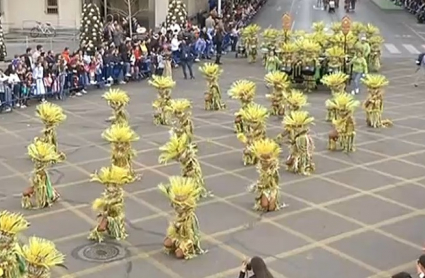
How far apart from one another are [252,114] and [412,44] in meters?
26.3

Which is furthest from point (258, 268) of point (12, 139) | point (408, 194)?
point (12, 139)

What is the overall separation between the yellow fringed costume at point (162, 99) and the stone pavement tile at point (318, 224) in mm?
7693

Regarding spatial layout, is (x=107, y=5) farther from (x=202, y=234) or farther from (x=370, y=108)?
(x=202, y=234)

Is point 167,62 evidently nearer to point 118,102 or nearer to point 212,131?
point 212,131

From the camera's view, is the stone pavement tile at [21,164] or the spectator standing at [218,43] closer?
the stone pavement tile at [21,164]

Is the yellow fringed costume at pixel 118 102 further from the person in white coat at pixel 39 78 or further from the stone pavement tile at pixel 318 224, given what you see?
the stone pavement tile at pixel 318 224

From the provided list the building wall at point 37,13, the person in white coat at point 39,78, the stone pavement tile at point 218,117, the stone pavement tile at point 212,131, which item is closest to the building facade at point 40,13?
the building wall at point 37,13

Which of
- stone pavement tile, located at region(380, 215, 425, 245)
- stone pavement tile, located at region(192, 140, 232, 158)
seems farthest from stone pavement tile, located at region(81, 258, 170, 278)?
stone pavement tile, located at region(192, 140, 232, 158)

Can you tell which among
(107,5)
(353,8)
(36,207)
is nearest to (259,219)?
(36,207)

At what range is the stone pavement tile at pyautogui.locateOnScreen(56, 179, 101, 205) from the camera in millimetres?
14875

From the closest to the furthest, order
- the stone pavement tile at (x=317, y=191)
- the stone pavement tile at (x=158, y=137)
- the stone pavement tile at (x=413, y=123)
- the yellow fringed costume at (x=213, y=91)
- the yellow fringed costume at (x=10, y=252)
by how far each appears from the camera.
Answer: the yellow fringed costume at (x=10, y=252)
the stone pavement tile at (x=317, y=191)
the stone pavement tile at (x=158, y=137)
the stone pavement tile at (x=413, y=123)
the yellow fringed costume at (x=213, y=91)

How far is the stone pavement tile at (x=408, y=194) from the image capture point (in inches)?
587

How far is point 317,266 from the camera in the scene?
11.8 meters

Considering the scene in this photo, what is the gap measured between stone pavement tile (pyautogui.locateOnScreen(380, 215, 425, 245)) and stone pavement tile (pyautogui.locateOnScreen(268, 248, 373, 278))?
1624 millimetres
